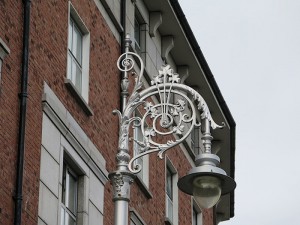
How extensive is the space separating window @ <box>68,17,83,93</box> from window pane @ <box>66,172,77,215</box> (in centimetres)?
204

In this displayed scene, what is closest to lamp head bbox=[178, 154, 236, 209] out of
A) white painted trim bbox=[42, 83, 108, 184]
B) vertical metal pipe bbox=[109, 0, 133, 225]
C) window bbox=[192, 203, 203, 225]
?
vertical metal pipe bbox=[109, 0, 133, 225]

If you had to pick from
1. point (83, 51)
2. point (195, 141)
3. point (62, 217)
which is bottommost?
point (62, 217)

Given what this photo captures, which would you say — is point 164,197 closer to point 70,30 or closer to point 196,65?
point 196,65

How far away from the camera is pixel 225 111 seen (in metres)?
37.9

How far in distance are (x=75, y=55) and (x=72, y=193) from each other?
2.96m

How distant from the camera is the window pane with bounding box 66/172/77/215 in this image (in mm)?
24391

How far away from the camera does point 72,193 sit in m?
24.6

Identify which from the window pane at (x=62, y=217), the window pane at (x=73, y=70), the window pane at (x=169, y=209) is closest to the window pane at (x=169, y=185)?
the window pane at (x=169, y=209)

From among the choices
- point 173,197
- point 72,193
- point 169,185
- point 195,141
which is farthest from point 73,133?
point 195,141

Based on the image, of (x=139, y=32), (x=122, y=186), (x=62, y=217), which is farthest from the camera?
(x=139, y=32)

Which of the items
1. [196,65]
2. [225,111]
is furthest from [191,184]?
[225,111]

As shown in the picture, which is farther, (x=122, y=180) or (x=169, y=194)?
(x=169, y=194)

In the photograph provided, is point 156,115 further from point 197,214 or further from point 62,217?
point 197,214

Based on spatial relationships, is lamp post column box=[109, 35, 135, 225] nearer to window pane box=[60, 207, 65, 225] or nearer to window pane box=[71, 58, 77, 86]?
window pane box=[60, 207, 65, 225]
